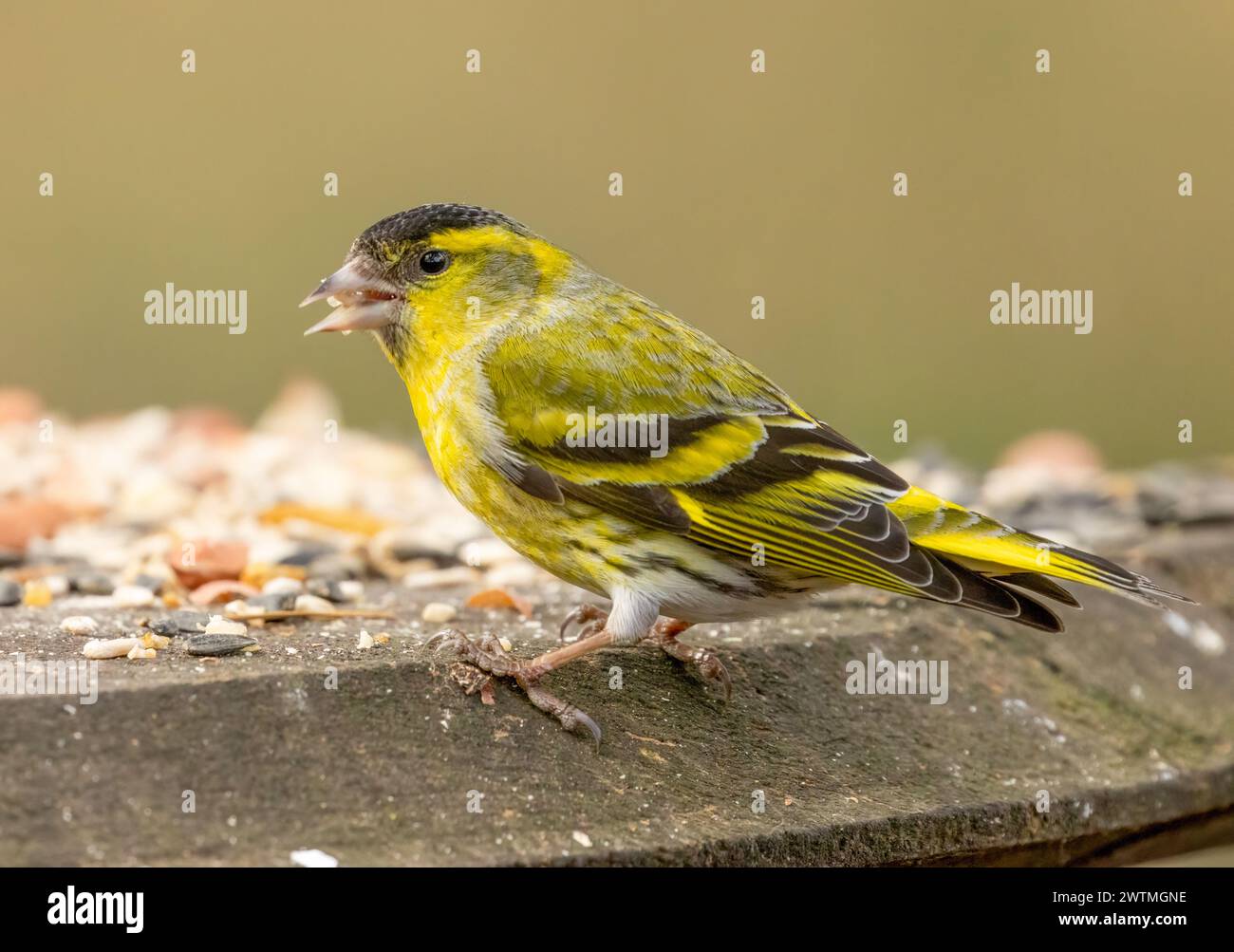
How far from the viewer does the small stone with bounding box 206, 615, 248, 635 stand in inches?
162

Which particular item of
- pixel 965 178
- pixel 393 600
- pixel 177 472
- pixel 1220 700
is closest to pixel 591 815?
pixel 393 600

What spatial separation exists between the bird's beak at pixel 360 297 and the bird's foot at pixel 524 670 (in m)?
1.11

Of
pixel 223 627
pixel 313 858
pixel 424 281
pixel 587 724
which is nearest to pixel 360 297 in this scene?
pixel 424 281

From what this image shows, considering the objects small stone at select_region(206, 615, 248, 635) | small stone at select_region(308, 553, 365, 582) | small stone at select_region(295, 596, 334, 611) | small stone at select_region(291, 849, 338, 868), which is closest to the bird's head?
small stone at select_region(295, 596, 334, 611)

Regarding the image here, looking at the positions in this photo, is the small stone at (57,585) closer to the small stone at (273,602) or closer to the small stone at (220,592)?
the small stone at (220,592)

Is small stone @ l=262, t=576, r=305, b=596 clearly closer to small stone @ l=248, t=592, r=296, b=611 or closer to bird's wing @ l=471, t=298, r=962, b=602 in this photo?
small stone @ l=248, t=592, r=296, b=611

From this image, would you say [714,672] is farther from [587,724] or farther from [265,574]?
[265,574]

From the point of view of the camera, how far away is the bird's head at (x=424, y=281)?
461 cm

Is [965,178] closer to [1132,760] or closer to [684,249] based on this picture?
[684,249]

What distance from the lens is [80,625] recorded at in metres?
4.24

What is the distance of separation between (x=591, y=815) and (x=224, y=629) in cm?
123

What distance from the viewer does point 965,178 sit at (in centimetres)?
1323

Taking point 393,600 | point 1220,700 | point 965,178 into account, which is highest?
point 965,178

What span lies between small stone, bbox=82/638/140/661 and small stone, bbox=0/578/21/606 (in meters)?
0.98
